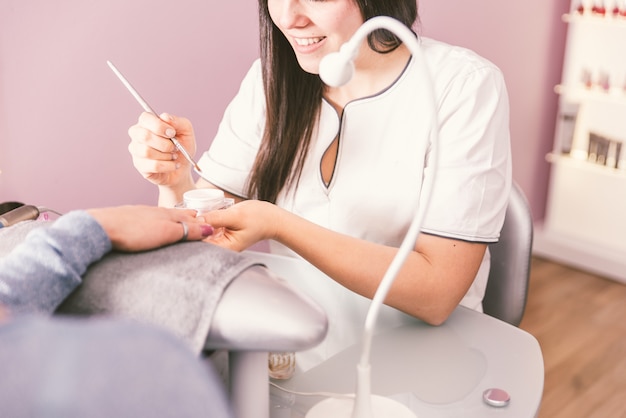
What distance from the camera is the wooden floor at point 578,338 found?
6.08ft

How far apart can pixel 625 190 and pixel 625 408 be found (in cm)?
107

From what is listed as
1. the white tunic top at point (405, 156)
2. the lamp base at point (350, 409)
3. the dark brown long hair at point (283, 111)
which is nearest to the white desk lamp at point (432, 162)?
the lamp base at point (350, 409)

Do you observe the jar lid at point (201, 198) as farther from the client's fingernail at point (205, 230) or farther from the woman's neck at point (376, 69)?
the woman's neck at point (376, 69)

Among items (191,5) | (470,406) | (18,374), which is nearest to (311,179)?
(470,406)

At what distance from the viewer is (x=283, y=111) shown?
3.82 ft

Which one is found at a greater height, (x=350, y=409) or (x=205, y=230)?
(x=205, y=230)

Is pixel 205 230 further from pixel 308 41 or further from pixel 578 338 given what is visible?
pixel 578 338

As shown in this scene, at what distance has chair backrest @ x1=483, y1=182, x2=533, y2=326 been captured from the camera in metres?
1.08

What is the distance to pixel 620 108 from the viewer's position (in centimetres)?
255

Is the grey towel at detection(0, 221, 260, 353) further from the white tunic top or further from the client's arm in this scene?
the white tunic top

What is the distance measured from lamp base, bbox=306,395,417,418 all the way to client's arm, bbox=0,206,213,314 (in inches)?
8.4

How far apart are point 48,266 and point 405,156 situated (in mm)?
722

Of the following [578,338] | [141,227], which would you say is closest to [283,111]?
[141,227]

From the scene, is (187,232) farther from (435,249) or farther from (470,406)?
(435,249)
